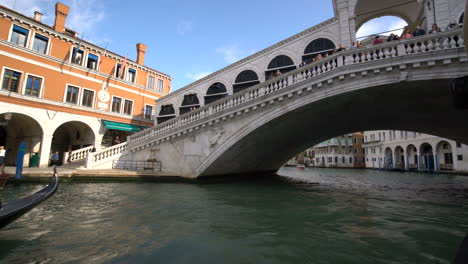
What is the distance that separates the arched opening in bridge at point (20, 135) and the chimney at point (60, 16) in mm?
6267

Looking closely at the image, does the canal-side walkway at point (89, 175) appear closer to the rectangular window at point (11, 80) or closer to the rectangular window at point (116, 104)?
the rectangular window at point (11, 80)

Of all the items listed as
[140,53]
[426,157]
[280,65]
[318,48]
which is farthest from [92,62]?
[426,157]

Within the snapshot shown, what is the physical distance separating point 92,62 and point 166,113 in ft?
20.7

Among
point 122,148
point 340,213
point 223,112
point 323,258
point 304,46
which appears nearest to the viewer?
point 323,258

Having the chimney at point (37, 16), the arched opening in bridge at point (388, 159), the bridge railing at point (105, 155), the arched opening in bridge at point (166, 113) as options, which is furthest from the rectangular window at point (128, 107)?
the arched opening in bridge at point (388, 159)

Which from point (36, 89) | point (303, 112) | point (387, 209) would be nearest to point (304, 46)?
point (303, 112)

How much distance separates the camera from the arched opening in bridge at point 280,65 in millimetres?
12936

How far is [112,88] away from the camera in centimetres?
1731

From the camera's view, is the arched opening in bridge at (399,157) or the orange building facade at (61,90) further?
the arched opening in bridge at (399,157)

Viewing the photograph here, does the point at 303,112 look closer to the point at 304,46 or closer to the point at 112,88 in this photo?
the point at 304,46

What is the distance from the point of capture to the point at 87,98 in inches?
630

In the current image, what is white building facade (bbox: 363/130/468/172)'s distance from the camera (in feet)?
75.2

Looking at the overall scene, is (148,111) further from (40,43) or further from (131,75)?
(40,43)

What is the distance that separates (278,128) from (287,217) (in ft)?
21.0
